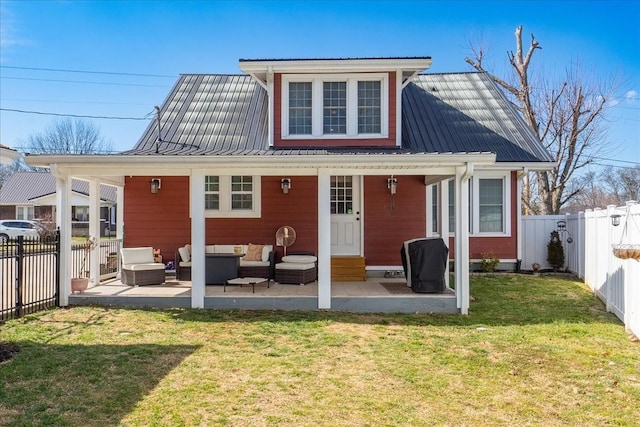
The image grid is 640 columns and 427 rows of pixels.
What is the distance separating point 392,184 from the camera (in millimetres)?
10211

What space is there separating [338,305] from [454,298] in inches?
78.6

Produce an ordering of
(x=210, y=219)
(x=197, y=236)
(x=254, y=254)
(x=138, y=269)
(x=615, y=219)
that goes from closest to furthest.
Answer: (x=615, y=219) → (x=197, y=236) → (x=138, y=269) → (x=254, y=254) → (x=210, y=219)

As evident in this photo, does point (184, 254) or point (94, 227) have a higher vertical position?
point (94, 227)

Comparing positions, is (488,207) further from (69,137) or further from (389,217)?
(69,137)

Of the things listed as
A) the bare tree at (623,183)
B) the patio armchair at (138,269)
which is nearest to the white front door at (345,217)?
the patio armchair at (138,269)

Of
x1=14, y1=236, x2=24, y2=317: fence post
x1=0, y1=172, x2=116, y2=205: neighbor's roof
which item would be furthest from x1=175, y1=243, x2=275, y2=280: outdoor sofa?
x1=0, y1=172, x2=116, y2=205: neighbor's roof

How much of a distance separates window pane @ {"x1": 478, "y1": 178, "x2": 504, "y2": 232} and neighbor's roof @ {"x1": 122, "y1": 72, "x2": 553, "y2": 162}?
1039 mm

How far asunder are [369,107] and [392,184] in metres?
1.88

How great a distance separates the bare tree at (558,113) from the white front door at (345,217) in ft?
42.3

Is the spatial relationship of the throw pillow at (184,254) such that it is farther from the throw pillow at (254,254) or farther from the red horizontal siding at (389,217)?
the red horizontal siding at (389,217)

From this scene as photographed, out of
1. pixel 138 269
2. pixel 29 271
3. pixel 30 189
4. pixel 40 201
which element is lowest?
pixel 138 269

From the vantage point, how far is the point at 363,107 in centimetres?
1019

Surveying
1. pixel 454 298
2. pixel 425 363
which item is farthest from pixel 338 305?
pixel 425 363

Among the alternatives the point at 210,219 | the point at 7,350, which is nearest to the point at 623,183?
the point at 210,219
